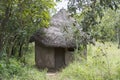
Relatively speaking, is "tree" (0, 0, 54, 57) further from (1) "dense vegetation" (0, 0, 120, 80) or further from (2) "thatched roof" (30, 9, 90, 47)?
(2) "thatched roof" (30, 9, 90, 47)

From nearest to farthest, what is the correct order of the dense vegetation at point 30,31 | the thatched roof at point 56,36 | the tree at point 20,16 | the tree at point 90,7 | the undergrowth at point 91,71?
the tree at point 90,7
the dense vegetation at point 30,31
the undergrowth at point 91,71
the tree at point 20,16
the thatched roof at point 56,36

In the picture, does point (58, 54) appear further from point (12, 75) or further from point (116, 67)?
point (116, 67)

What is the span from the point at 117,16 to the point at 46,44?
18.2 feet

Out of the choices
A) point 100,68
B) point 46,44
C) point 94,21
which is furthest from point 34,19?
point 94,21

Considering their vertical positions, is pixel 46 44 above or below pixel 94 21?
below

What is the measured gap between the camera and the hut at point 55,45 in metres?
12.2

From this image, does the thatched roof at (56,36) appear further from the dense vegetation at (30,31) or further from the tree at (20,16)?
the tree at (20,16)

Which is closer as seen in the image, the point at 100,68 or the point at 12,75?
the point at 100,68

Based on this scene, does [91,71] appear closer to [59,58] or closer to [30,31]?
[30,31]

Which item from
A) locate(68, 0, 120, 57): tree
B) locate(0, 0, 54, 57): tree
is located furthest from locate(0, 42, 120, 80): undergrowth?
locate(68, 0, 120, 57): tree

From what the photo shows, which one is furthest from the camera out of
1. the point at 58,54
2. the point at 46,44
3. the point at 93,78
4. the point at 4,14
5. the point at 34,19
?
the point at 58,54

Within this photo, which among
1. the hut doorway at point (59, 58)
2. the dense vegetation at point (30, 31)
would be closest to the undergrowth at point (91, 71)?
the dense vegetation at point (30, 31)

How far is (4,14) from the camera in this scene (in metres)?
8.96

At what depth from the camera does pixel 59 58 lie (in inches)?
515
